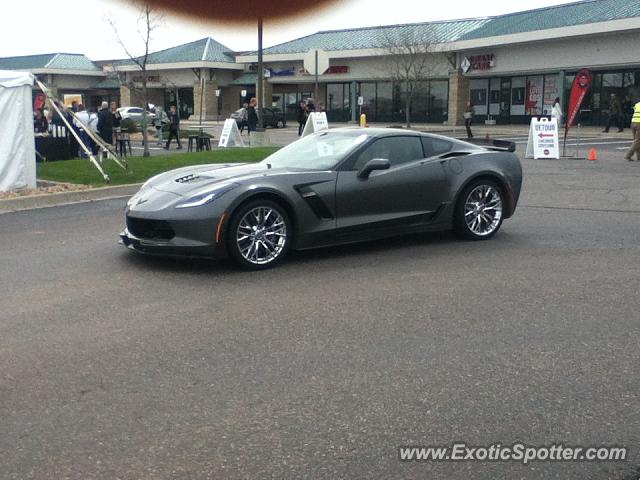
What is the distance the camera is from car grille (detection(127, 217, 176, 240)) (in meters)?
7.15

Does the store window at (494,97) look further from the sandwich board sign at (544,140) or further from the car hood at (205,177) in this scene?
the car hood at (205,177)

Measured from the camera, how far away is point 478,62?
4412 centimetres

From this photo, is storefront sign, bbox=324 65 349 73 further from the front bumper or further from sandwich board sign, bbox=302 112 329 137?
the front bumper

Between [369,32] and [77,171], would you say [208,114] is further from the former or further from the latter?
[77,171]

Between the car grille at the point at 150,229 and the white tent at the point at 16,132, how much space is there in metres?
6.85

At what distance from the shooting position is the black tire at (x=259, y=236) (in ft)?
23.7

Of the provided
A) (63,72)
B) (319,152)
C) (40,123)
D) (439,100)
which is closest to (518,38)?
(439,100)

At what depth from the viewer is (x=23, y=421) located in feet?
12.8

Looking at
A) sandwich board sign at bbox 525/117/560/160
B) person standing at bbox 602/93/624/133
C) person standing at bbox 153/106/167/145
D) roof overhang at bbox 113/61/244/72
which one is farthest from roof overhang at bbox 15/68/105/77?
sandwich board sign at bbox 525/117/560/160

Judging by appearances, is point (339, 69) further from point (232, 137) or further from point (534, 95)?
point (232, 137)

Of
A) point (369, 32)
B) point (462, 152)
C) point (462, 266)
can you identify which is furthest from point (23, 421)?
point (369, 32)

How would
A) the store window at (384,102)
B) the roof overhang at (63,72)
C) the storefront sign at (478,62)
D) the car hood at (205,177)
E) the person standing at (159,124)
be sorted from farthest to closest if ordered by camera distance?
the roof overhang at (63,72) → the store window at (384,102) → the storefront sign at (478,62) → the person standing at (159,124) → the car hood at (205,177)

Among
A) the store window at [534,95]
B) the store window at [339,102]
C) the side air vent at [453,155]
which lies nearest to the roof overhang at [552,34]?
the store window at [534,95]

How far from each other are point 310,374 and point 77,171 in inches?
491
